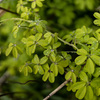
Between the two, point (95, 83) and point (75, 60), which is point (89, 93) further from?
point (75, 60)

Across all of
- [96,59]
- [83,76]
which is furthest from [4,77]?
[96,59]

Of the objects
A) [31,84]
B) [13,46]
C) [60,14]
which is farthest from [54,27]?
[13,46]

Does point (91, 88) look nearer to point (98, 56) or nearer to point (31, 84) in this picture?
point (98, 56)

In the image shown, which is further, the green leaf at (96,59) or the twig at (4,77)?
the twig at (4,77)

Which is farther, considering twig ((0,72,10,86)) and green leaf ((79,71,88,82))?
twig ((0,72,10,86))

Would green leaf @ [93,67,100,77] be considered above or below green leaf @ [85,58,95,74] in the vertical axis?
below

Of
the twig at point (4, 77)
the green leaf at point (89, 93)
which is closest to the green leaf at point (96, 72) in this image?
the green leaf at point (89, 93)

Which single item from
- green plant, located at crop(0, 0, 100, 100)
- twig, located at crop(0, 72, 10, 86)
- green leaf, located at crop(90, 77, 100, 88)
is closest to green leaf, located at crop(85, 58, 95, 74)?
Result: green plant, located at crop(0, 0, 100, 100)

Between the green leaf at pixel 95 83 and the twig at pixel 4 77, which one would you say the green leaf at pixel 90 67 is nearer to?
the green leaf at pixel 95 83

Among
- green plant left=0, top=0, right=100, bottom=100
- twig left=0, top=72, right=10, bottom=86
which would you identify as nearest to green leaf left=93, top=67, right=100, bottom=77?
green plant left=0, top=0, right=100, bottom=100

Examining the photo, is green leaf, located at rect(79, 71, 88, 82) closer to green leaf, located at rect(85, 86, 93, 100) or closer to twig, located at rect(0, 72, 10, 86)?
green leaf, located at rect(85, 86, 93, 100)

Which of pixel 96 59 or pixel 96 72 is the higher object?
pixel 96 59

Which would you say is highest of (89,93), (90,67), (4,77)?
(90,67)

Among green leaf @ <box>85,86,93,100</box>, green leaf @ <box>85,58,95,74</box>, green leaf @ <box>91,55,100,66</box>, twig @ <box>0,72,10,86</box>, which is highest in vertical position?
green leaf @ <box>91,55,100,66</box>
